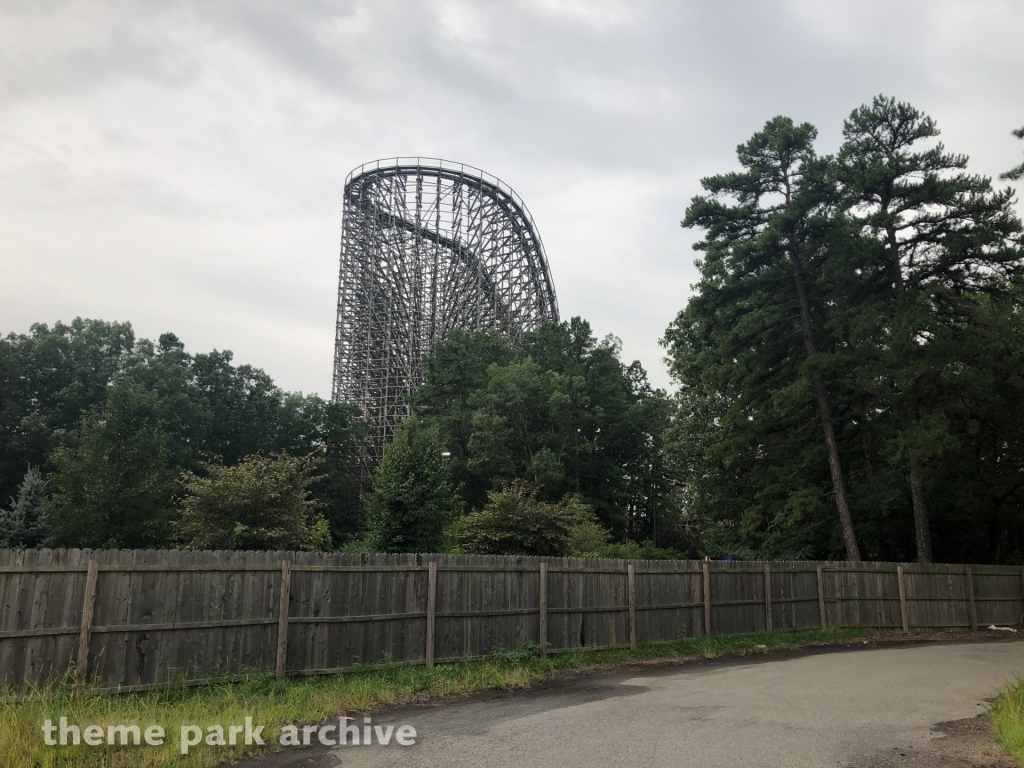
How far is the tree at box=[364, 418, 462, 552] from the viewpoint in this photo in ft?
63.5

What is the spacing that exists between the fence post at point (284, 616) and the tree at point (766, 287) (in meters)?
14.5

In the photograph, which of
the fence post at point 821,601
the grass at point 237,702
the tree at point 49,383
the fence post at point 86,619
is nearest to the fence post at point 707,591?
the grass at point 237,702

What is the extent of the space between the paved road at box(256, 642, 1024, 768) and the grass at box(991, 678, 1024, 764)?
1.49ft

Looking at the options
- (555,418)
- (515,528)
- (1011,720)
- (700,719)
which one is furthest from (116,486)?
(1011,720)

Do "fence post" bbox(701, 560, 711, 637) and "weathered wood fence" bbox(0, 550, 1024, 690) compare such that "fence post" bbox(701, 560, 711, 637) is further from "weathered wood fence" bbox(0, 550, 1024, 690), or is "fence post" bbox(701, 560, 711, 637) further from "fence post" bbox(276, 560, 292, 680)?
"fence post" bbox(276, 560, 292, 680)

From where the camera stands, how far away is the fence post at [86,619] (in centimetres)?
727

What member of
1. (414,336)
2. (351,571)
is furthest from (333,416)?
(351,571)

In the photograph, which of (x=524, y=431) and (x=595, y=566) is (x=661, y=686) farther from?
(x=524, y=431)

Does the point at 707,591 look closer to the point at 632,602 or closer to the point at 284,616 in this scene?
the point at 632,602

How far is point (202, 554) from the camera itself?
8.31 m

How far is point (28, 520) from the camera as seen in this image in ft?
75.4

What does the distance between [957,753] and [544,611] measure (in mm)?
6009

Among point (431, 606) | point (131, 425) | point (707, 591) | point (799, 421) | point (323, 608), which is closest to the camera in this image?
point (323, 608)

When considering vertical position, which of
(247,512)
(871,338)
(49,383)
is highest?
(49,383)
